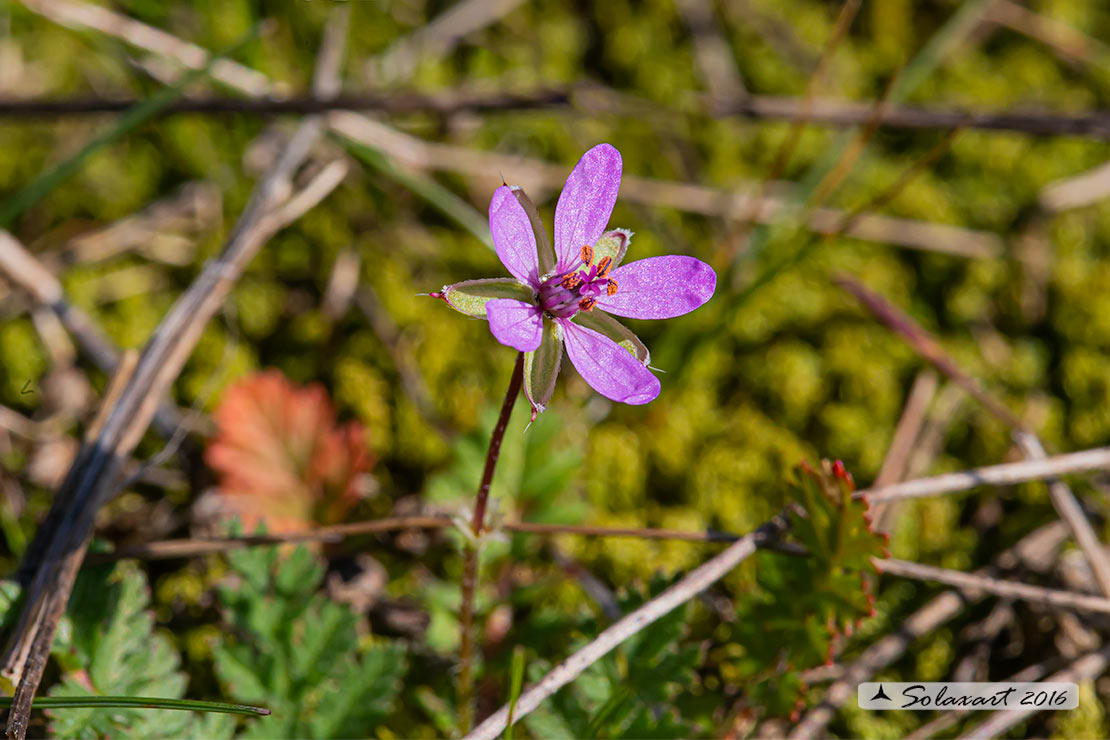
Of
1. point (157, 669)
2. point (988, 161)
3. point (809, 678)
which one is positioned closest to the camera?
point (157, 669)

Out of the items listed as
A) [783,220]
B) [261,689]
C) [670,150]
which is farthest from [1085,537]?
[261,689]

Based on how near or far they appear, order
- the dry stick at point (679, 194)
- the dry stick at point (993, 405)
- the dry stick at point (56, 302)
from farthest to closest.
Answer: the dry stick at point (679, 194) → the dry stick at point (56, 302) → the dry stick at point (993, 405)

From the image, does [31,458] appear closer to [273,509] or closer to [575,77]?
[273,509]

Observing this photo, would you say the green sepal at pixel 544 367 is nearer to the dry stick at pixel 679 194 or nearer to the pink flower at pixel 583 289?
the pink flower at pixel 583 289

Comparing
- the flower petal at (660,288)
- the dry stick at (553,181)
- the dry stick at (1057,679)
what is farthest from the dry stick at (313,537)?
the dry stick at (553,181)

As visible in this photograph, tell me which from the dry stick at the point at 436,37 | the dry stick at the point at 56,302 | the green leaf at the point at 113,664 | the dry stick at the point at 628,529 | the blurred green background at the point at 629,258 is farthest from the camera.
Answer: the dry stick at the point at 436,37

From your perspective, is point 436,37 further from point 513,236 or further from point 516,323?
point 516,323
